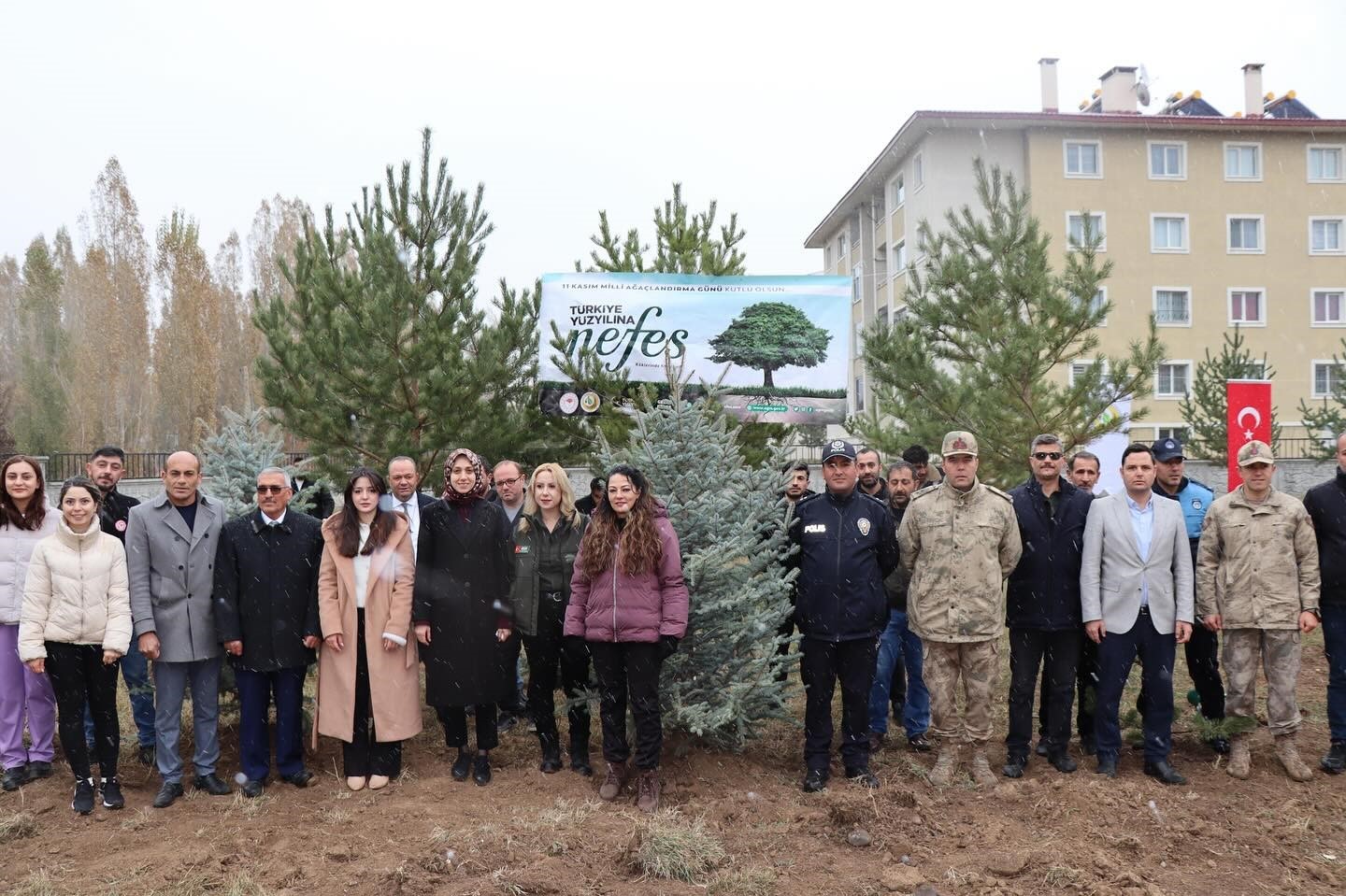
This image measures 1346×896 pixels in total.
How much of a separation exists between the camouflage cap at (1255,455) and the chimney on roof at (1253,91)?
3603 centimetres

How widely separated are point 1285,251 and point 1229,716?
111 ft

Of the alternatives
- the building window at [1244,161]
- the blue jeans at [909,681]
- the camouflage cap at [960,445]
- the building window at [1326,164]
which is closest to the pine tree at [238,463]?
the blue jeans at [909,681]

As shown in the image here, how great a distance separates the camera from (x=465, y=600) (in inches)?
236

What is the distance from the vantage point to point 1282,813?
5.37 meters

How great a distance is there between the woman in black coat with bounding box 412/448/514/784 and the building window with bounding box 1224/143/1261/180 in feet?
116

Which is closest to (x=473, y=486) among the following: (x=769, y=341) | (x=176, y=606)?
(x=176, y=606)

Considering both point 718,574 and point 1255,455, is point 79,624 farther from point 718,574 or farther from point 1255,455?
point 1255,455

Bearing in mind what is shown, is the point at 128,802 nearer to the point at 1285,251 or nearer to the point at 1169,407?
the point at 1169,407

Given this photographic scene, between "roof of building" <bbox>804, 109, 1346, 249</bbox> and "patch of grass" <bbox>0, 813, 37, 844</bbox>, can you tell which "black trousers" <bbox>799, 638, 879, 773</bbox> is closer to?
"patch of grass" <bbox>0, 813, 37, 844</bbox>

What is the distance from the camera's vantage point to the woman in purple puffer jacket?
549cm

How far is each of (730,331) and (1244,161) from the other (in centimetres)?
3000

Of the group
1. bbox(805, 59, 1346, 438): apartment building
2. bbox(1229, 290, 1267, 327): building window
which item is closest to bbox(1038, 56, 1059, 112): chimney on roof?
bbox(805, 59, 1346, 438): apartment building

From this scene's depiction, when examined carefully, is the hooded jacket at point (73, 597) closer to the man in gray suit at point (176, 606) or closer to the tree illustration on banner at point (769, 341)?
the man in gray suit at point (176, 606)

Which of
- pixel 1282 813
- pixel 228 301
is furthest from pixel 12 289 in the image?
pixel 1282 813
